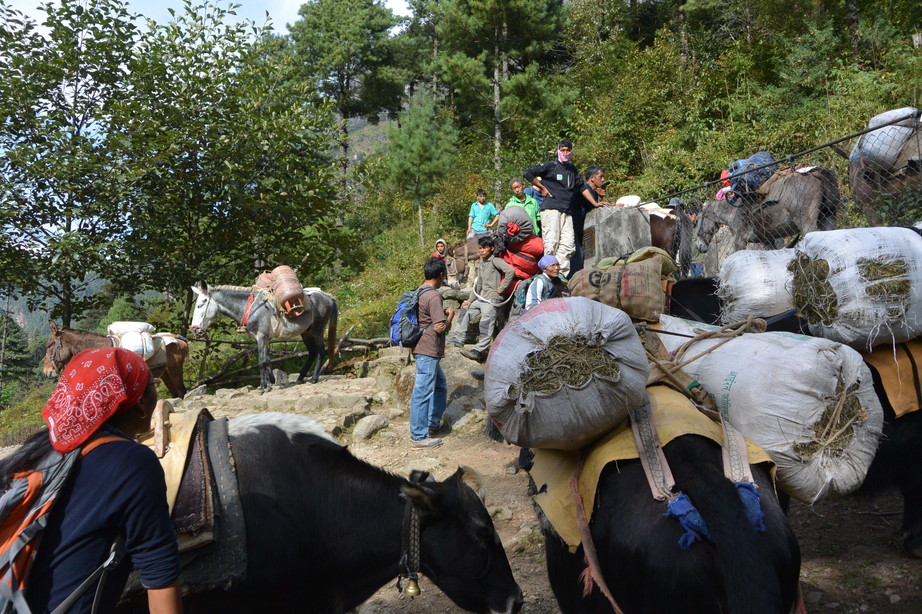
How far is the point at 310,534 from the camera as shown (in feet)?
8.93

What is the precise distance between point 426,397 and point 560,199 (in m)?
3.36

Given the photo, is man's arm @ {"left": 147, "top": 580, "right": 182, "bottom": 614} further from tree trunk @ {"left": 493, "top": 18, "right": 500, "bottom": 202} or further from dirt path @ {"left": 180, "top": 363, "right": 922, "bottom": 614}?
tree trunk @ {"left": 493, "top": 18, "right": 500, "bottom": 202}

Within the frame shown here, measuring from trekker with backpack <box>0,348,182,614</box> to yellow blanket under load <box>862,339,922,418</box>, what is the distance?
3.45 meters

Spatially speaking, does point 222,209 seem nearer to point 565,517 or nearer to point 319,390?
point 319,390

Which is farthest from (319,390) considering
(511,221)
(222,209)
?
(222,209)

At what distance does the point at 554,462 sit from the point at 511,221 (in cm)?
600

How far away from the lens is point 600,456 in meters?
2.44

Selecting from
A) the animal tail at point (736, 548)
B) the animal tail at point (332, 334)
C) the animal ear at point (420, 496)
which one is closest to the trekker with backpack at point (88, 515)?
the animal ear at point (420, 496)

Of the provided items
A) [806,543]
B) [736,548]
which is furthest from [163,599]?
[806,543]

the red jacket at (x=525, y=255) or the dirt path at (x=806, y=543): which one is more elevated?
the red jacket at (x=525, y=255)

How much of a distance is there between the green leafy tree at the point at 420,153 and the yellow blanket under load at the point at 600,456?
2153cm

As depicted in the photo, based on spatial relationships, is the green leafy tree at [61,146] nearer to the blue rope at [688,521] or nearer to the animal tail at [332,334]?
the animal tail at [332,334]

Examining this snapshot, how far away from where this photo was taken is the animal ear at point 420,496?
2.73m

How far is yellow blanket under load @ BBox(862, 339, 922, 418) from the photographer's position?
3359mm
